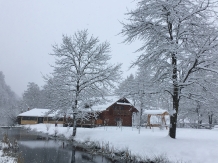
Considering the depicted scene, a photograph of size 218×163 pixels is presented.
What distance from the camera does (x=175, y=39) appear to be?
1287 centimetres

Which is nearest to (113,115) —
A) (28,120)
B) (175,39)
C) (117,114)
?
(117,114)

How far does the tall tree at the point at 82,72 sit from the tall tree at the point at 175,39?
9.28 m

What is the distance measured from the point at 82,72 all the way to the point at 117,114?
62.6ft

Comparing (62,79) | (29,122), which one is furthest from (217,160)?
(29,122)

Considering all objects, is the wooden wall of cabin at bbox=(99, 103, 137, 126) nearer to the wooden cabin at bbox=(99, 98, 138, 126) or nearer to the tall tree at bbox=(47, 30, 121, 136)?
the wooden cabin at bbox=(99, 98, 138, 126)

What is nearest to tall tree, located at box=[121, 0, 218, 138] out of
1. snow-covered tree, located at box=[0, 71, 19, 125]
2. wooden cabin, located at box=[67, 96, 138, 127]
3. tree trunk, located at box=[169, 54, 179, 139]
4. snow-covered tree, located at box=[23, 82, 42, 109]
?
tree trunk, located at box=[169, 54, 179, 139]

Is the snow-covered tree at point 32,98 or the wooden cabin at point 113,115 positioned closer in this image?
the wooden cabin at point 113,115

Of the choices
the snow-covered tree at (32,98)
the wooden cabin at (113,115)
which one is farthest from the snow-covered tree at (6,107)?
the wooden cabin at (113,115)

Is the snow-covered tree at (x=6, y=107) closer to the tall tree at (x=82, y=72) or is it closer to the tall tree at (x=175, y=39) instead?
the tall tree at (x=82, y=72)

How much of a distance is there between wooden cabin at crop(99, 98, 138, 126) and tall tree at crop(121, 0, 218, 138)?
2516 cm

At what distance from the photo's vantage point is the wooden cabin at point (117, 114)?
126 ft

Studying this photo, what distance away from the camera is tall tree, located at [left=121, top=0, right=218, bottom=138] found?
11.5 meters

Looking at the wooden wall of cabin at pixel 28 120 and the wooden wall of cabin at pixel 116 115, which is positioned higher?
the wooden wall of cabin at pixel 116 115

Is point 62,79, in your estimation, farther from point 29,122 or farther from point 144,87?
point 29,122
